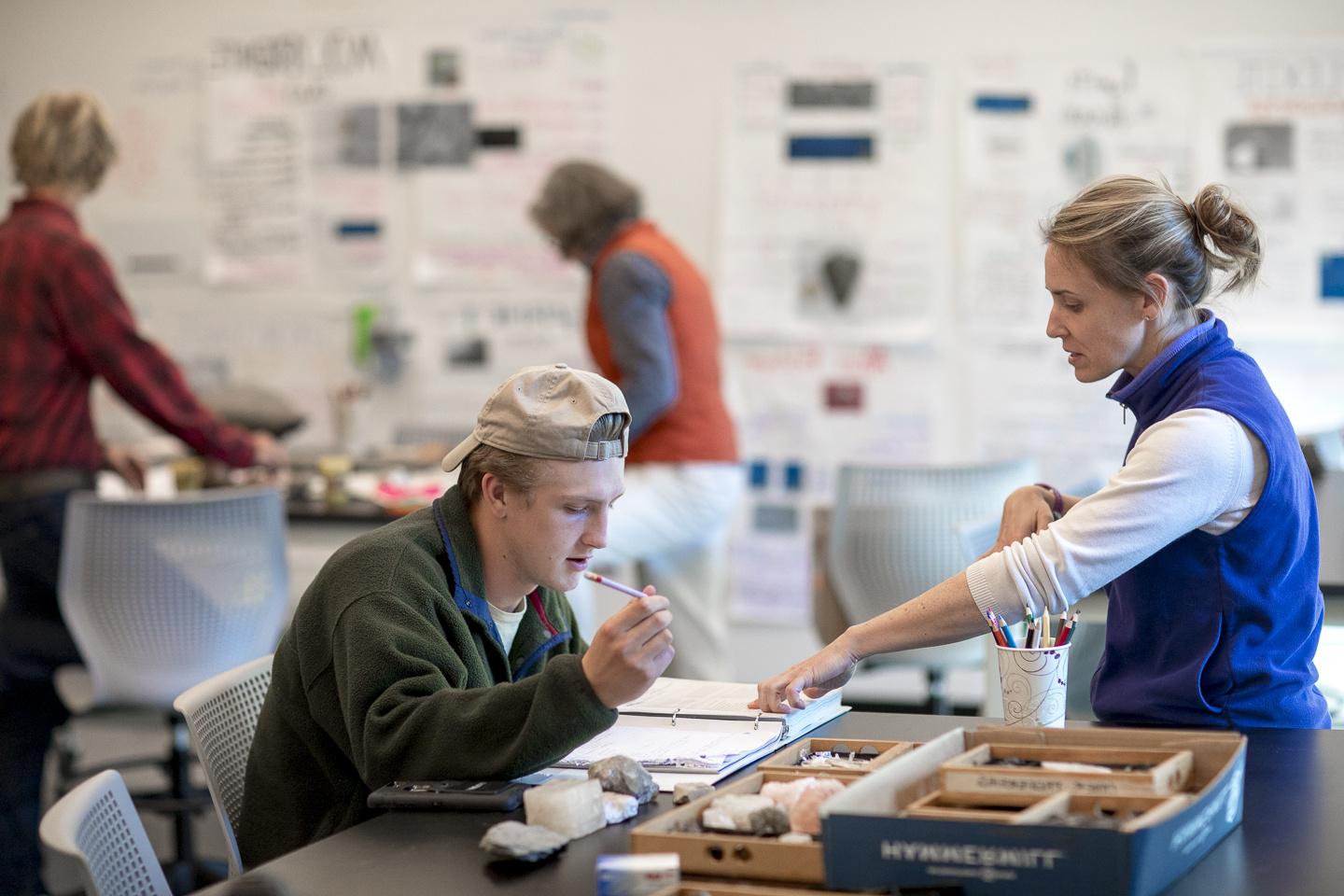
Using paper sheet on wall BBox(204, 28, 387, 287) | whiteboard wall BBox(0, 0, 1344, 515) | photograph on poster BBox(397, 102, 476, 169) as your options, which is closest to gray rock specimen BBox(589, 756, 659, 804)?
whiteboard wall BBox(0, 0, 1344, 515)

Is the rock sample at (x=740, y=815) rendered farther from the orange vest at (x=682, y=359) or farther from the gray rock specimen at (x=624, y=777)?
the orange vest at (x=682, y=359)

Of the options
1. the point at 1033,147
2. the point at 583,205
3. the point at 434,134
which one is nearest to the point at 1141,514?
the point at 583,205

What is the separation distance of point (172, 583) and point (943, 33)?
304 cm

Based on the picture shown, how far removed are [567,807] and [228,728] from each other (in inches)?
27.7

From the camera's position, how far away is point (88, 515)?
317cm

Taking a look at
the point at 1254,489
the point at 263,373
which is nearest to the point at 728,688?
the point at 1254,489

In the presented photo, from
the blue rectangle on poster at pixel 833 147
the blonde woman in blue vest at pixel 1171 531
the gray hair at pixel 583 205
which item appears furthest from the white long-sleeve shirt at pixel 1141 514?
the blue rectangle on poster at pixel 833 147

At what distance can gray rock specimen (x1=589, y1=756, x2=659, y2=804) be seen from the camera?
151 cm

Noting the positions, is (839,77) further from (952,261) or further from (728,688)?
(728,688)

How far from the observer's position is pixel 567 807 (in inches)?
55.2

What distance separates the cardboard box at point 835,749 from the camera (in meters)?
1.47

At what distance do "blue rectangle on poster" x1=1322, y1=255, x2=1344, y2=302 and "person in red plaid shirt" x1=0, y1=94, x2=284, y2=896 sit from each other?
3426 millimetres

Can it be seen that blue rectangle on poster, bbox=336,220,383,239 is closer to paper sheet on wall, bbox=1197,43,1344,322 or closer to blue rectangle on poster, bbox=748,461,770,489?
blue rectangle on poster, bbox=748,461,770,489

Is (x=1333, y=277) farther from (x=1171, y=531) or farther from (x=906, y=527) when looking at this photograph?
(x=1171, y=531)
